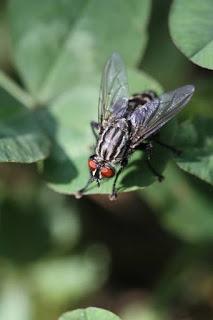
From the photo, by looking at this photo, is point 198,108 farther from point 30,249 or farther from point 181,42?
point 30,249

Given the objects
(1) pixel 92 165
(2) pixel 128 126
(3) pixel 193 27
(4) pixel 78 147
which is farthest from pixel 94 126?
(3) pixel 193 27

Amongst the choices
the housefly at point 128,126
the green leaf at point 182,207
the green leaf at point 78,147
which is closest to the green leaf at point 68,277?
the green leaf at point 182,207

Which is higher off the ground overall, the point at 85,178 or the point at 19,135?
the point at 19,135

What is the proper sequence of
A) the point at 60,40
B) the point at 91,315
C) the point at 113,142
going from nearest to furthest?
1. the point at 91,315
2. the point at 113,142
3. the point at 60,40

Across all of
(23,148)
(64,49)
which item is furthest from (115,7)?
(23,148)

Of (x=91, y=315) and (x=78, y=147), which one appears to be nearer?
(x=91, y=315)

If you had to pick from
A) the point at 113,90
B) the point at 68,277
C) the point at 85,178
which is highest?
the point at 113,90

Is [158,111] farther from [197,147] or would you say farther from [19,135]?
[19,135]
